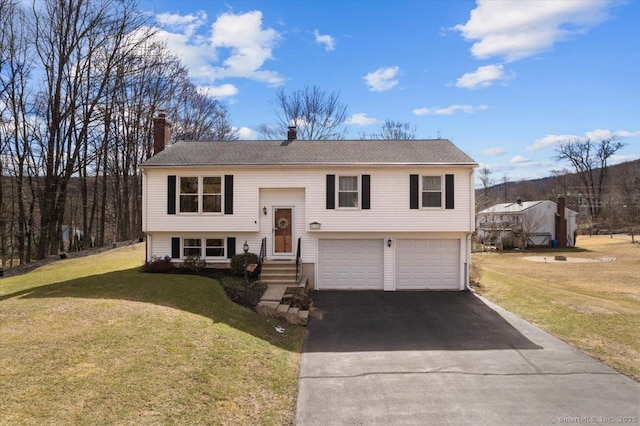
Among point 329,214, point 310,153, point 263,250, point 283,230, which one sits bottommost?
point 263,250

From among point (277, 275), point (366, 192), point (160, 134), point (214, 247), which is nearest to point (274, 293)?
point (277, 275)

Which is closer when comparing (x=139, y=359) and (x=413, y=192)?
(x=139, y=359)

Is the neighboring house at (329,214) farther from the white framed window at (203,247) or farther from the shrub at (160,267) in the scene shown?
the shrub at (160,267)

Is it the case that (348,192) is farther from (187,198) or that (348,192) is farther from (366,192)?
(187,198)

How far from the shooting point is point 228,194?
690 inches

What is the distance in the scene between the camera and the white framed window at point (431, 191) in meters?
17.4

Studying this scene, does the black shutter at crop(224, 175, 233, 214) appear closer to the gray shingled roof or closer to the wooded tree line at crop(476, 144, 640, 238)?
the gray shingled roof

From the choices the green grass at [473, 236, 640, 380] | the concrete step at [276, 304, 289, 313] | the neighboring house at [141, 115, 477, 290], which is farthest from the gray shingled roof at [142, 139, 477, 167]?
the concrete step at [276, 304, 289, 313]

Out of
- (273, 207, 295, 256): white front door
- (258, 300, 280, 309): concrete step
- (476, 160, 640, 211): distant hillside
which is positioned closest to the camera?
(258, 300, 280, 309): concrete step

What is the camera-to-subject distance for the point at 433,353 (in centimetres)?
964

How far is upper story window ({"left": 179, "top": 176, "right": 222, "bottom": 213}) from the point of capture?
691 inches

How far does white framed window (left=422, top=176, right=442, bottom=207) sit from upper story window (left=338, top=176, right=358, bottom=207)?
2.83 metres

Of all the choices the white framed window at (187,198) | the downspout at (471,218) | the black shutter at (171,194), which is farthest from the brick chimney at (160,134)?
the downspout at (471,218)

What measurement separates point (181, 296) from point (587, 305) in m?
13.8
